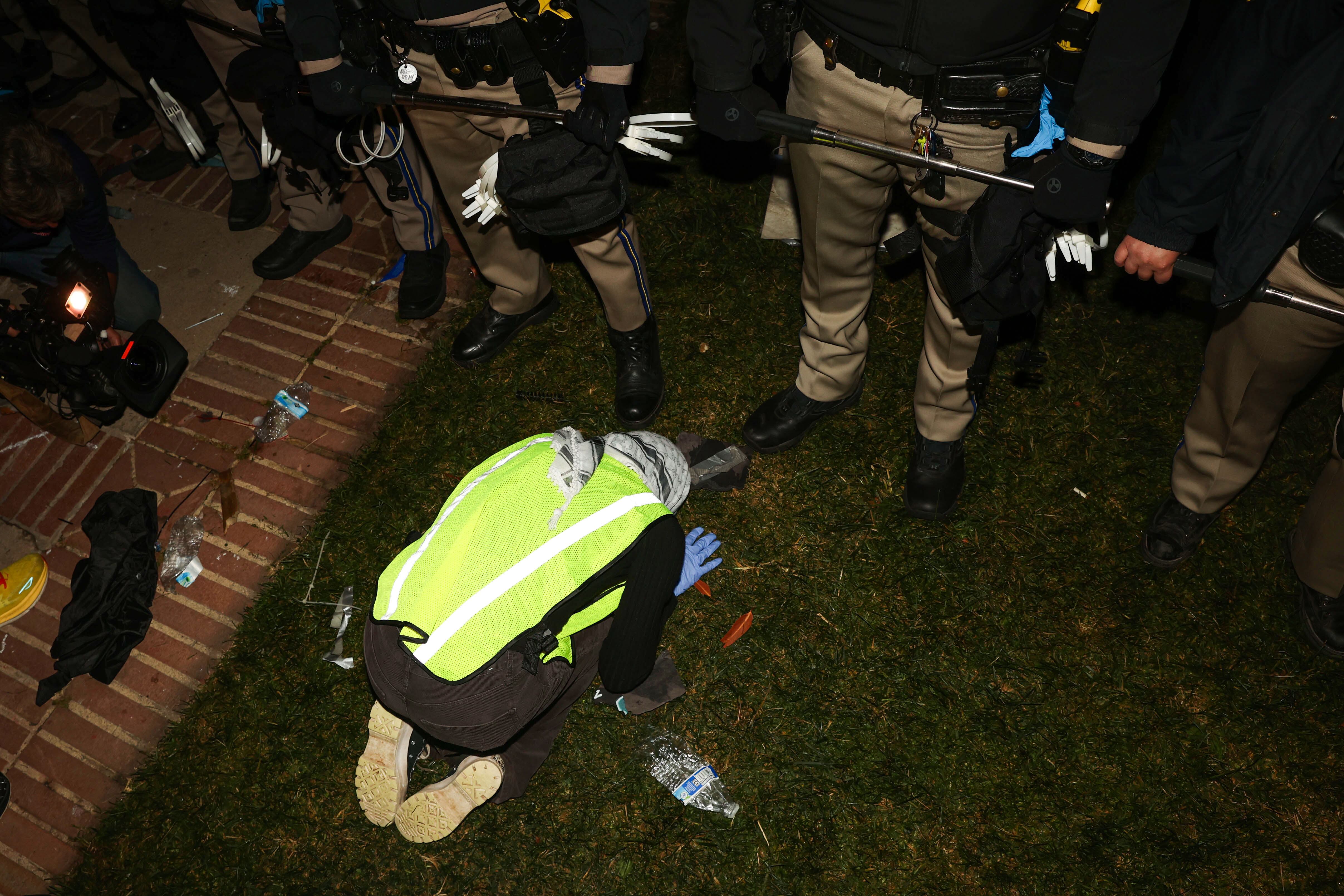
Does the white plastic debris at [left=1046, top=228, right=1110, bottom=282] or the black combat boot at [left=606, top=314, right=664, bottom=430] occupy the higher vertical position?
the white plastic debris at [left=1046, top=228, right=1110, bottom=282]

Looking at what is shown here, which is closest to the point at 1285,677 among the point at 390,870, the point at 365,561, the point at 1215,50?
the point at 1215,50

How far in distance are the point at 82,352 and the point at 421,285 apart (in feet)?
5.86

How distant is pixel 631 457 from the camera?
3369mm

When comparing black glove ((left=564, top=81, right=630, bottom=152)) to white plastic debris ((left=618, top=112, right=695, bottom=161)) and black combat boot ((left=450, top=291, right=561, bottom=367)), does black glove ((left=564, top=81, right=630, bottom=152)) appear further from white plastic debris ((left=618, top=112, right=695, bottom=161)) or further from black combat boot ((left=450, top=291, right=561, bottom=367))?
black combat boot ((left=450, top=291, right=561, bottom=367))

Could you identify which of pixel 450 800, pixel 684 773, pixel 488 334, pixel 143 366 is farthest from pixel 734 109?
pixel 143 366

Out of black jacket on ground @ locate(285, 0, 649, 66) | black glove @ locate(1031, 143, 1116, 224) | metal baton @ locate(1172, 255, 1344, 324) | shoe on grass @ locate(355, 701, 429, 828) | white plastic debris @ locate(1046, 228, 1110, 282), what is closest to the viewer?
black glove @ locate(1031, 143, 1116, 224)

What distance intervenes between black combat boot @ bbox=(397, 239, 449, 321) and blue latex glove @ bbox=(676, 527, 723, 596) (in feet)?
6.69

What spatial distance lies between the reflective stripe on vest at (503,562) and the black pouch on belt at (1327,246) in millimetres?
2162

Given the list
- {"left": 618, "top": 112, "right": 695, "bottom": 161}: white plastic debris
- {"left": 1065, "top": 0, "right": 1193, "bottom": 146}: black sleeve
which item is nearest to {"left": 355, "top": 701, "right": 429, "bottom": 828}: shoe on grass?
{"left": 618, "top": 112, "right": 695, "bottom": 161}: white plastic debris

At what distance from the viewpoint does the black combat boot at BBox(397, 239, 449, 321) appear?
14.8 feet

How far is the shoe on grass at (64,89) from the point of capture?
622 cm

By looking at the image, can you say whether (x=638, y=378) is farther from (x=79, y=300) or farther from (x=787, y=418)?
(x=79, y=300)

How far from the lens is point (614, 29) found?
2.85 m

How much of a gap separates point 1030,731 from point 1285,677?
3.50 feet
